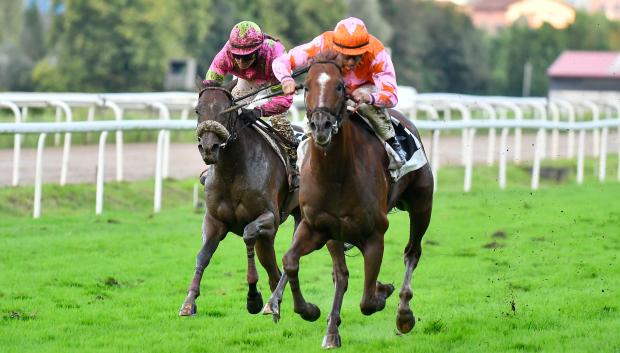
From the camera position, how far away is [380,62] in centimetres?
710

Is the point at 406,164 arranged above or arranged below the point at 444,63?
above

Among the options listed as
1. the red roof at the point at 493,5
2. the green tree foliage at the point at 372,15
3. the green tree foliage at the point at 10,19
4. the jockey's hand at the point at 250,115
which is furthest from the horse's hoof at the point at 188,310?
the red roof at the point at 493,5

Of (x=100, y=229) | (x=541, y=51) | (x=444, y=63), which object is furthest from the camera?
(x=541, y=51)

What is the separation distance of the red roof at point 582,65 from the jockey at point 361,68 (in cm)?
5896

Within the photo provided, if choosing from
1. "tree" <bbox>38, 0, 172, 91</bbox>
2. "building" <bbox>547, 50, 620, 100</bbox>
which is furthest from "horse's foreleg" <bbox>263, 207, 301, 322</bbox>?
"building" <bbox>547, 50, 620, 100</bbox>

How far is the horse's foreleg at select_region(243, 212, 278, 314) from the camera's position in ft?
24.6

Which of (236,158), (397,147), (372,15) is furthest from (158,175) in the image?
(372,15)

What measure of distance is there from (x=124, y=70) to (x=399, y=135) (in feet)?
117

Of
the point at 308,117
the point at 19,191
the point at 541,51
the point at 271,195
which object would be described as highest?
the point at 308,117

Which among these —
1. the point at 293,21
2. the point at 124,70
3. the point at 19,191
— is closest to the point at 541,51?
the point at 293,21

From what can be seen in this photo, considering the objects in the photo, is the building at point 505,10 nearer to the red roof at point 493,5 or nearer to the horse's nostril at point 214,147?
the red roof at point 493,5

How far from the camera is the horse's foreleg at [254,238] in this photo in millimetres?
7500

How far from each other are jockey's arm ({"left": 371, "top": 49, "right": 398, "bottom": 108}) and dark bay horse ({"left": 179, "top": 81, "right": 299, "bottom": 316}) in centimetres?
94

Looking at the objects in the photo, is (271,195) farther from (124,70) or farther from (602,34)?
(602,34)
